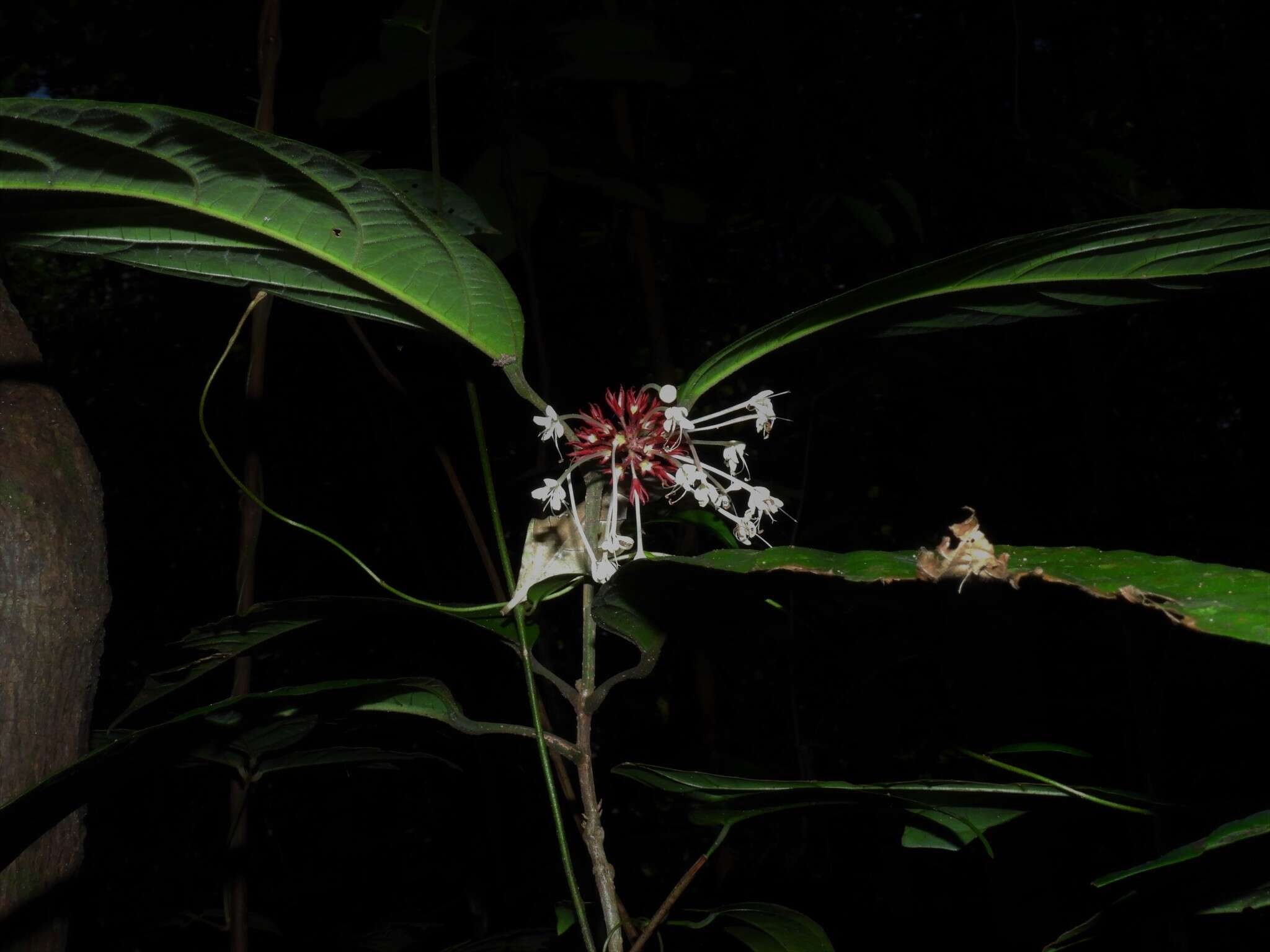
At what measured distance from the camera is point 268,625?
0.76m

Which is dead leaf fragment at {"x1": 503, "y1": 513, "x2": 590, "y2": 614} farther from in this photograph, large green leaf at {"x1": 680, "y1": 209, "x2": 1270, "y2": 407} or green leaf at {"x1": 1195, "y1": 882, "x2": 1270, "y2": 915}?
green leaf at {"x1": 1195, "y1": 882, "x2": 1270, "y2": 915}

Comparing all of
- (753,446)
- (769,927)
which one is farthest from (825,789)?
(753,446)

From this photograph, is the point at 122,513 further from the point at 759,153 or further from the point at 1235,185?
the point at 1235,185

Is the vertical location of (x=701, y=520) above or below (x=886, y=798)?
above

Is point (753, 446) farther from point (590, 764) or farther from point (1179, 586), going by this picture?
point (1179, 586)

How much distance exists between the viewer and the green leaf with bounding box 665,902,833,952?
78 centimetres

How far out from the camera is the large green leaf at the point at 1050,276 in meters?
0.56

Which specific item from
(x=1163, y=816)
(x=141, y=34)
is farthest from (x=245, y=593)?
(x=141, y=34)

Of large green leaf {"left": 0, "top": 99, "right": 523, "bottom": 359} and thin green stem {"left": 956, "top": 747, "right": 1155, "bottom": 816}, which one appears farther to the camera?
thin green stem {"left": 956, "top": 747, "right": 1155, "bottom": 816}

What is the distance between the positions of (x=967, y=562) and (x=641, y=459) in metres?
0.31

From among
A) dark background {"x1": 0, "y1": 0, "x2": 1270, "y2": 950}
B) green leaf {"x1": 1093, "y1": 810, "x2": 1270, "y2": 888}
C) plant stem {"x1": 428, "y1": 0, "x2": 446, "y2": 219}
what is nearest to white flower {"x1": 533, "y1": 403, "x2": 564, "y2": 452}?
dark background {"x1": 0, "y1": 0, "x2": 1270, "y2": 950}

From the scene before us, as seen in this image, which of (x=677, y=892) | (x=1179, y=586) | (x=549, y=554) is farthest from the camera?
(x=677, y=892)

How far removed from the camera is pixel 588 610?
2.15 ft

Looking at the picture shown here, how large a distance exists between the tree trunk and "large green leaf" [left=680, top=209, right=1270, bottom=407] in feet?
1.52
